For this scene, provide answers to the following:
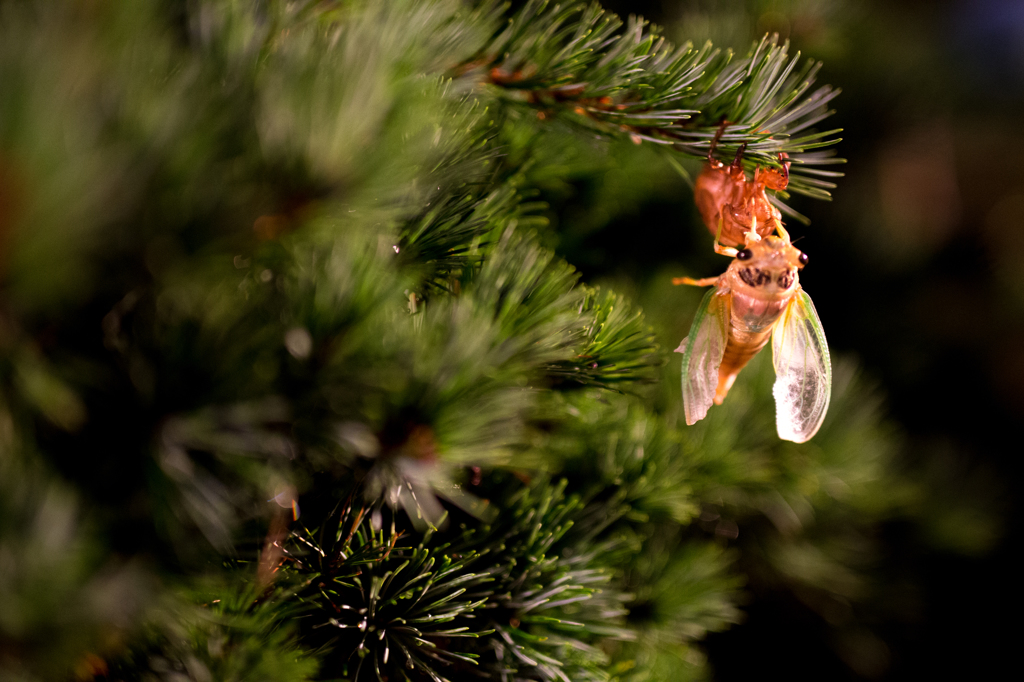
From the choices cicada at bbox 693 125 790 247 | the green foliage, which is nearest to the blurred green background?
cicada at bbox 693 125 790 247

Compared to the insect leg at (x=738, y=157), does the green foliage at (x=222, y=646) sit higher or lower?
lower

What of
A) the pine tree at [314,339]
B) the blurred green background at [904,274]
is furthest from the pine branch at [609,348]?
the blurred green background at [904,274]

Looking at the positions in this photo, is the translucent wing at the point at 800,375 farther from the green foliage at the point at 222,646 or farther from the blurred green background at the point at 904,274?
the green foliage at the point at 222,646

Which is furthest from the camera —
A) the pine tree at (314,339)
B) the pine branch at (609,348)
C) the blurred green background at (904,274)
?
the blurred green background at (904,274)

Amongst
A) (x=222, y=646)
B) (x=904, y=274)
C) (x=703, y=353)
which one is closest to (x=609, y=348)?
(x=703, y=353)

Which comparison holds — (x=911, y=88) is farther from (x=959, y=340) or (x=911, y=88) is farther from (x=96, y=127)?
(x=96, y=127)

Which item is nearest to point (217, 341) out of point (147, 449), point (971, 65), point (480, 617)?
point (147, 449)
